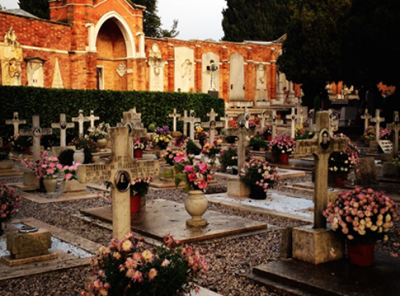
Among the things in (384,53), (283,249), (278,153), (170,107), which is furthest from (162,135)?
(283,249)

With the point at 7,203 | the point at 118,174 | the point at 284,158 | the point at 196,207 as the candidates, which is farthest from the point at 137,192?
the point at 284,158

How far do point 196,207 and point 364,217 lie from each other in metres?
2.75

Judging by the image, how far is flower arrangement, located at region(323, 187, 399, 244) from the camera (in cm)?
503

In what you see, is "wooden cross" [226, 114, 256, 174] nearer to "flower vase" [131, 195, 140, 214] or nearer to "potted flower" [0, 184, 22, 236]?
"flower vase" [131, 195, 140, 214]

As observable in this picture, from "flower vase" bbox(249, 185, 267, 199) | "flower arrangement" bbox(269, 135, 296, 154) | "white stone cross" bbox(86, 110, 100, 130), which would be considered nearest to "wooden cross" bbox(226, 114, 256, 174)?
"flower vase" bbox(249, 185, 267, 199)

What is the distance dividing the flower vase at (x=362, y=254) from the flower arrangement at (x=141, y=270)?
2.03 m

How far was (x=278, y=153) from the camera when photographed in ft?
49.5

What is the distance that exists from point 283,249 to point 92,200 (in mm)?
5428

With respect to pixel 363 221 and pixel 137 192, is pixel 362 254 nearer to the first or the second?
pixel 363 221

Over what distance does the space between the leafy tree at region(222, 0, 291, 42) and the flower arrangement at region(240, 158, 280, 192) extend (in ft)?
122

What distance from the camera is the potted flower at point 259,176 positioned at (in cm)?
953

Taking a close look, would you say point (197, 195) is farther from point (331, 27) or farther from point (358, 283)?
point (331, 27)

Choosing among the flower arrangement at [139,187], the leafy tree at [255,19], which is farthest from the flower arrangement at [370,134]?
the leafy tree at [255,19]

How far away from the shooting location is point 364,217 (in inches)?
199
